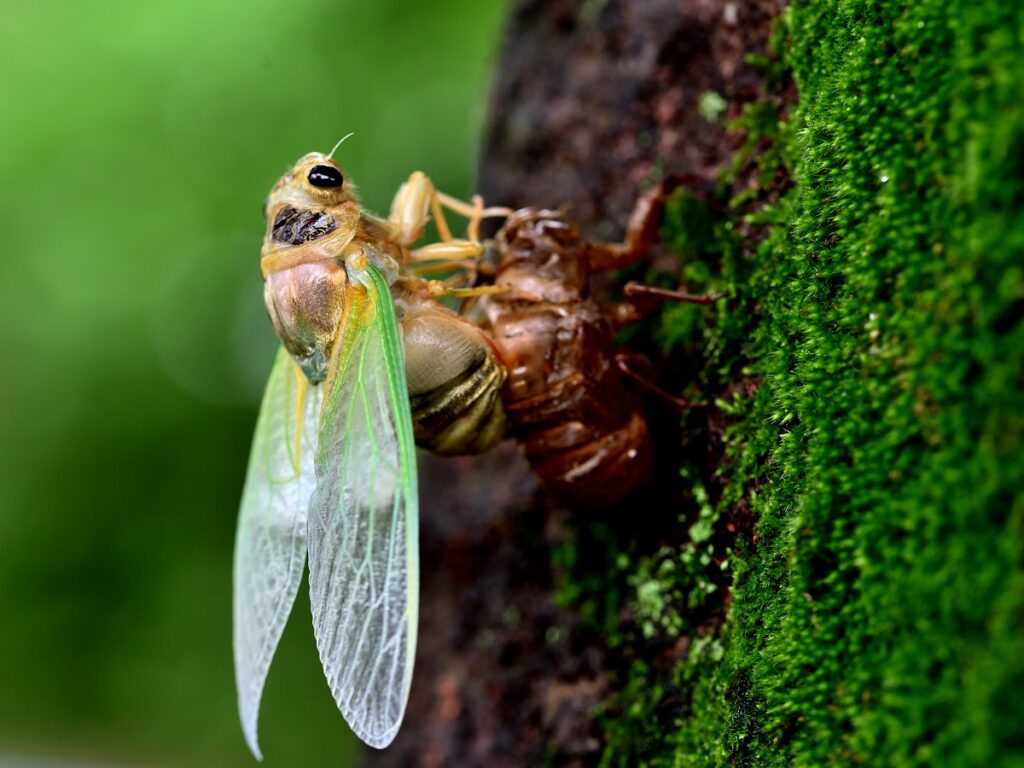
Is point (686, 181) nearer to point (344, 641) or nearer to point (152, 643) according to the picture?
point (344, 641)

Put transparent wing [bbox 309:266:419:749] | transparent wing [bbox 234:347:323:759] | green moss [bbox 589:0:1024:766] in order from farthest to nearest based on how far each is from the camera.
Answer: transparent wing [bbox 234:347:323:759] → transparent wing [bbox 309:266:419:749] → green moss [bbox 589:0:1024:766]

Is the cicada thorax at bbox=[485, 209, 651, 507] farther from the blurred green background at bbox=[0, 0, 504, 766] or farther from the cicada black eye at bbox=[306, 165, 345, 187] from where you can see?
the blurred green background at bbox=[0, 0, 504, 766]

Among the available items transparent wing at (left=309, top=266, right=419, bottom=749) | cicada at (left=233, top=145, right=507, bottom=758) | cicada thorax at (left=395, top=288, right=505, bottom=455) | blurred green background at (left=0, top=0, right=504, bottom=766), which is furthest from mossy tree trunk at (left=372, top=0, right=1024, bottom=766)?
blurred green background at (left=0, top=0, right=504, bottom=766)

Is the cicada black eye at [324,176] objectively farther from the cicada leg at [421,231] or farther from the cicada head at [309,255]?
the cicada leg at [421,231]

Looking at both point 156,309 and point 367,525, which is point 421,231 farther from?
point 156,309

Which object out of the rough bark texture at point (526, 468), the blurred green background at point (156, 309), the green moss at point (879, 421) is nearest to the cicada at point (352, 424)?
the rough bark texture at point (526, 468)

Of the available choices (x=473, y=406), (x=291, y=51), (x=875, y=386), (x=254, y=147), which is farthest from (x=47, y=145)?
(x=875, y=386)

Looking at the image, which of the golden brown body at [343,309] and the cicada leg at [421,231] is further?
the cicada leg at [421,231]
